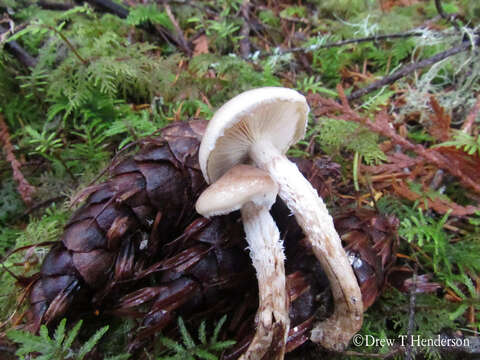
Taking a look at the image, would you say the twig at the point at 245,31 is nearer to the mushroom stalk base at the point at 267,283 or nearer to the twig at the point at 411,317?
the mushroom stalk base at the point at 267,283

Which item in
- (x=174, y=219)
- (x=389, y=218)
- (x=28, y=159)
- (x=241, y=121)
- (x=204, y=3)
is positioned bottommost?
(x=389, y=218)

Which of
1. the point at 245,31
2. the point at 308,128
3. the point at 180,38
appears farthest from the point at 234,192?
the point at 245,31

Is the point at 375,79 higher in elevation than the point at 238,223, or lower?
lower

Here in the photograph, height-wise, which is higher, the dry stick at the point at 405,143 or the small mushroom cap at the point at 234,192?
the small mushroom cap at the point at 234,192

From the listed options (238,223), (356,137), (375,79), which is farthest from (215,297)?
(375,79)

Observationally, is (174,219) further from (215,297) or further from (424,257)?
(424,257)

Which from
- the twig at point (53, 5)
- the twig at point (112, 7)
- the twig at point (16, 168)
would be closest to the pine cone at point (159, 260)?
the twig at point (16, 168)
